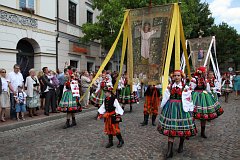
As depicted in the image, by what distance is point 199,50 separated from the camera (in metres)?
19.2

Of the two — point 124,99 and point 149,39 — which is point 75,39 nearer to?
point 124,99

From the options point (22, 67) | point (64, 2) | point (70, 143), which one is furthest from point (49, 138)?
point (64, 2)

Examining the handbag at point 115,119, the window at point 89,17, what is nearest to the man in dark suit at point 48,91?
the handbag at point 115,119

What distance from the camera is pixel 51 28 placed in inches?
641

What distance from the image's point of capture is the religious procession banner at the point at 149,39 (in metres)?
6.51

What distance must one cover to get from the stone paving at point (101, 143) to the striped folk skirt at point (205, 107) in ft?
1.91

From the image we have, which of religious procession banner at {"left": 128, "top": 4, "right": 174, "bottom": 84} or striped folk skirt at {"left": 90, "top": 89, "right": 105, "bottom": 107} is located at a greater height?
religious procession banner at {"left": 128, "top": 4, "right": 174, "bottom": 84}

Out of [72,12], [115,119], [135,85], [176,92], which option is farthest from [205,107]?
[72,12]

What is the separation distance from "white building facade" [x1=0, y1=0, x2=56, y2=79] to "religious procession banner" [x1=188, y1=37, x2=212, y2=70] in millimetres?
9879

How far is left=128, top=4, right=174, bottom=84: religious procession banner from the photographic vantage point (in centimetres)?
651

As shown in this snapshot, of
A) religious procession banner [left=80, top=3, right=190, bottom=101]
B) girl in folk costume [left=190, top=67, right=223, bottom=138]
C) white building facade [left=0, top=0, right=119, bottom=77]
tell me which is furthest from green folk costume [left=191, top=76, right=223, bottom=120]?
white building facade [left=0, top=0, right=119, bottom=77]

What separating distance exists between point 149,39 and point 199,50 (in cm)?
1346

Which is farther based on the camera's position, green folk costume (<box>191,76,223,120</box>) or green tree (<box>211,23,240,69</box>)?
green tree (<box>211,23,240,69</box>)

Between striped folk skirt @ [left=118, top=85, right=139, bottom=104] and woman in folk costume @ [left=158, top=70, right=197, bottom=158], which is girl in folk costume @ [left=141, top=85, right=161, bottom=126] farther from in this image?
woman in folk costume @ [left=158, top=70, right=197, bottom=158]
